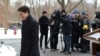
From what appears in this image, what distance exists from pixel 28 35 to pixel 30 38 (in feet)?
0.25

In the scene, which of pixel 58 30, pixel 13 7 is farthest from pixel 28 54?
pixel 13 7

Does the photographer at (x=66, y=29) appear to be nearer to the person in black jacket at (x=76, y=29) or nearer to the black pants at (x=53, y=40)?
the person in black jacket at (x=76, y=29)

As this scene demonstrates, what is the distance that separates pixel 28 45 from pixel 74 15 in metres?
7.13

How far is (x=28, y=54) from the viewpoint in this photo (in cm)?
648

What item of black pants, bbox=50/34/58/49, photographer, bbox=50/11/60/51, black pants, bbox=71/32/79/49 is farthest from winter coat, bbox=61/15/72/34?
black pants, bbox=50/34/58/49

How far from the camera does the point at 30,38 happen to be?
21.2 feet

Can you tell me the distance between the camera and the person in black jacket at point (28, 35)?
6371mm

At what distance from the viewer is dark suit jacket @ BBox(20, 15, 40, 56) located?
6.38m

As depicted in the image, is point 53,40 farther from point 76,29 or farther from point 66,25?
point 66,25

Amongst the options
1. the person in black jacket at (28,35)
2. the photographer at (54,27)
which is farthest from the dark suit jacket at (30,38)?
the photographer at (54,27)

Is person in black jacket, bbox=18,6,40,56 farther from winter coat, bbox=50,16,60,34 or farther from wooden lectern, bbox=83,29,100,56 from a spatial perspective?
winter coat, bbox=50,16,60,34

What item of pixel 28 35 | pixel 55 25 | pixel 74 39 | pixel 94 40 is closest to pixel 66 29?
pixel 55 25

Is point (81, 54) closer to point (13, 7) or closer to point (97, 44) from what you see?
point (97, 44)

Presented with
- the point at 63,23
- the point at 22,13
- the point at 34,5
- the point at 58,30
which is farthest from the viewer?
the point at 34,5
